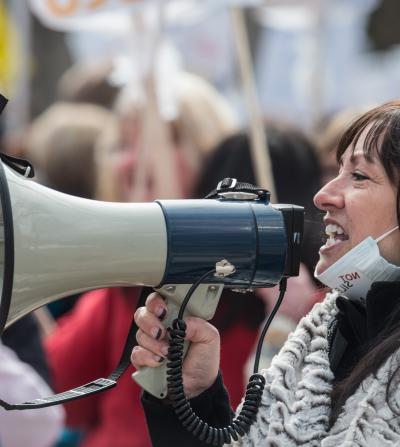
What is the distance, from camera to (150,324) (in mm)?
2072

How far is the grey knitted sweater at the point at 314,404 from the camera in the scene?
1.96 metres

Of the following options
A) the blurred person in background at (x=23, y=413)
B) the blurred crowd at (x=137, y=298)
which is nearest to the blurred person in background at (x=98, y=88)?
the blurred crowd at (x=137, y=298)

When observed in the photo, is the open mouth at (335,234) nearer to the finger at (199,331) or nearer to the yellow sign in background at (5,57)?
the finger at (199,331)

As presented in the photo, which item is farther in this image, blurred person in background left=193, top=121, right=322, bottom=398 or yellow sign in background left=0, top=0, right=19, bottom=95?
yellow sign in background left=0, top=0, right=19, bottom=95

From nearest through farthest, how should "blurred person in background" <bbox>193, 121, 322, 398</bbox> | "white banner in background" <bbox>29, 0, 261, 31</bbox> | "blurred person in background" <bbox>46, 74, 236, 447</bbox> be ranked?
"blurred person in background" <bbox>193, 121, 322, 398</bbox>, "blurred person in background" <bbox>46, 74, 236, 447</bbox>, "white banner in background" <bbox>29, 0, 261, 31</bbox>

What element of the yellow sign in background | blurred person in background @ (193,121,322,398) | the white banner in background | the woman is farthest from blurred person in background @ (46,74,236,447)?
the yellow sign in background

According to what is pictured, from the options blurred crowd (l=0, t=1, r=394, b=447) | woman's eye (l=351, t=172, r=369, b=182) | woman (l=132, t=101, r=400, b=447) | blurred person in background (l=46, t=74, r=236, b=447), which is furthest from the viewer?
blurred person in background (l=46, t=74, r=236, b=447)

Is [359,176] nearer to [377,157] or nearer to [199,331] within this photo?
[377,157]

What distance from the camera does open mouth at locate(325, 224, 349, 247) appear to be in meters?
2.14

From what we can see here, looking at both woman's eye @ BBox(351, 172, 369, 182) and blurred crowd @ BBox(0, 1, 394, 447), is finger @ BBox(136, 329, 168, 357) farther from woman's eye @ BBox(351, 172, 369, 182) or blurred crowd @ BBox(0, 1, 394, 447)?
blurred crowd @ BBox(0, 1, 394, 447)

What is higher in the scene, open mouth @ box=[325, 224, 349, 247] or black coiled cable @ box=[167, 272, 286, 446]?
open mouth @ box=[325, 224, 349, 247]

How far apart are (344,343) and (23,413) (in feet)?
4.54

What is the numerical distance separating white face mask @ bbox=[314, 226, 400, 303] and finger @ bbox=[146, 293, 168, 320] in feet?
0.96

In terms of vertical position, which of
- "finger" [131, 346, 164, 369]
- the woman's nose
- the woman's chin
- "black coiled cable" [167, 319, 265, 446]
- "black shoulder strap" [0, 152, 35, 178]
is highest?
"black shoulder strap" [0, 152, 35, 178]
